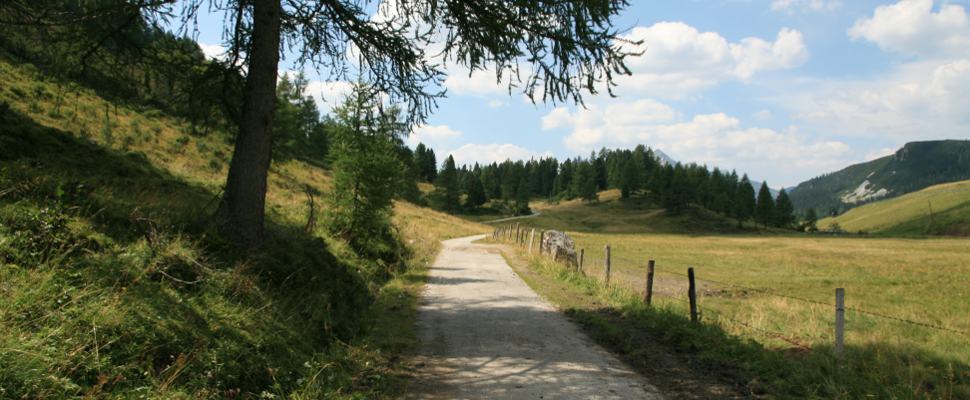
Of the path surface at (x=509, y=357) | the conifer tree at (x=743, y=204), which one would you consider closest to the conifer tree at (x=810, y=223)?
the conifer tree at (x=743, y=204)

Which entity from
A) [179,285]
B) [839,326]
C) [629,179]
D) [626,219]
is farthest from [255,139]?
[629,179]

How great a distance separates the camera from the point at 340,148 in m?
17.4

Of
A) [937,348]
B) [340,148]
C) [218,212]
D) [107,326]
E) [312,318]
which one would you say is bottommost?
[937,348]

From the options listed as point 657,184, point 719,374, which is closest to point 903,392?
point 719,374

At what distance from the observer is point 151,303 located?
15.6 ft

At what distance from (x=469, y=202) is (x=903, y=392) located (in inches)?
5138

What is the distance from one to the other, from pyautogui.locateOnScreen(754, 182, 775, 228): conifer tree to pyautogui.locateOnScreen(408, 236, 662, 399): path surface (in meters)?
131

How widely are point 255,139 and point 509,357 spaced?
4.89 meters

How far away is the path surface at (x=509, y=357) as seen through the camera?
5965 millimetres

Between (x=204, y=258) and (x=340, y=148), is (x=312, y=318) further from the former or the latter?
(x=340, y=148)

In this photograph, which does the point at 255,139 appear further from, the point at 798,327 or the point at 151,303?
the point at 798,327

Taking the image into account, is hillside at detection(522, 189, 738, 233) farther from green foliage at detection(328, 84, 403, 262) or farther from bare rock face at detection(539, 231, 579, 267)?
green foliage at detection(328, 84, 403, 262)

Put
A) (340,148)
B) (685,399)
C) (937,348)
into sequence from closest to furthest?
(685,399) < (937,348) < (340,148)

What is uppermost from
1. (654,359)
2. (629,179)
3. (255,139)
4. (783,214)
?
(629,179)
